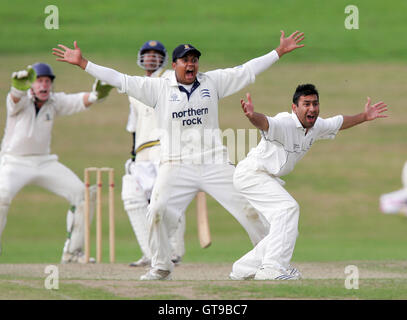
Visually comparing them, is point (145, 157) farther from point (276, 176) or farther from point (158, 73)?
point (276, 176)

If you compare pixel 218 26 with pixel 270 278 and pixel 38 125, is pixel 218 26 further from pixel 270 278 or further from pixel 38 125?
pixel 270 278

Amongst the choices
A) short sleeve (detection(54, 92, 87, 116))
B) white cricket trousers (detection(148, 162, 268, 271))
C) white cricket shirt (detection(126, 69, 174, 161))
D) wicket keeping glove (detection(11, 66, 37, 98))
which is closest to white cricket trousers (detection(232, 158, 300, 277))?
white cricket trousers (detection(148, 162, 268, 271))

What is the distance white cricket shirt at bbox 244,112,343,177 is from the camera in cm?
748

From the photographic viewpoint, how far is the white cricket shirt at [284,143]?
7.48 metres

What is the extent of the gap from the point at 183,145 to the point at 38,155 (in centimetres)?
246

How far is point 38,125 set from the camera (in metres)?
9.91

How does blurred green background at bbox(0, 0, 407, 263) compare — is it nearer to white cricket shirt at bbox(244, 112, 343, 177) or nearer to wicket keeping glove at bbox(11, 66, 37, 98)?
wicket keeping glove at bbox(11, 66, 37, 98)

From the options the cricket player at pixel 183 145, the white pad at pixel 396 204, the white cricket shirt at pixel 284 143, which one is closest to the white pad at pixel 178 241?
the cricket player at pixel 183 145

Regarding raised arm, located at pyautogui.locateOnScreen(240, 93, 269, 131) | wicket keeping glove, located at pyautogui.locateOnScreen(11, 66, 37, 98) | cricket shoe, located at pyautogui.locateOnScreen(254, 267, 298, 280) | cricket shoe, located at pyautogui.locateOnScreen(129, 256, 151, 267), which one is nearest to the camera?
raised arm, located at pyautogui.locateOnScreen(240, 93, 269, 131)

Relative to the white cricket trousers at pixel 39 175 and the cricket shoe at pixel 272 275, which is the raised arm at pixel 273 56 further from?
the white cricket trousers at pixel 39 175

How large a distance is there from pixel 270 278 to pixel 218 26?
21.7m

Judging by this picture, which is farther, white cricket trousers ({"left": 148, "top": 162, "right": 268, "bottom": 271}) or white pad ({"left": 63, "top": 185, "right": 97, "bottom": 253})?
white pad ({"left": 63, "top": 185, "right": 97, "bottom": 253})

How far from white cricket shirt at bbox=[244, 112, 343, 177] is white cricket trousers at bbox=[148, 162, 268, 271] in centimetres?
26
